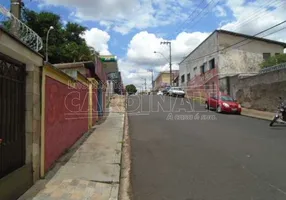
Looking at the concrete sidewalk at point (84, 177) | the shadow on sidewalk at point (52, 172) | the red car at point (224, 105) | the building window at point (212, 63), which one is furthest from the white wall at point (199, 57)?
the concrete sidewalk at point (84, 177)

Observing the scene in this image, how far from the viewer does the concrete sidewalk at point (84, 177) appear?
579 cm

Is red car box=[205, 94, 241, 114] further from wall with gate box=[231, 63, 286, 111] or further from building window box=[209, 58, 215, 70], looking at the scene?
building window box=[209, 58, 215, 70]

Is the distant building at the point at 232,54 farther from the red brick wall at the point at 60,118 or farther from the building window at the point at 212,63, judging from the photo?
the red brick wall at the point at 60,118

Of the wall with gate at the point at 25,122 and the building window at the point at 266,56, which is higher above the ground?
the building window at the point at 266,56

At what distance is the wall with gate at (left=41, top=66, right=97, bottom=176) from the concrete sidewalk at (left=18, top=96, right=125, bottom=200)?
0.34 meters

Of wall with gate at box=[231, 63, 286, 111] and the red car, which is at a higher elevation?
wall with gate at box=[231, 63, 286, 111]

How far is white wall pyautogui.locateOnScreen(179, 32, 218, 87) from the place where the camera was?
3894 centimetres

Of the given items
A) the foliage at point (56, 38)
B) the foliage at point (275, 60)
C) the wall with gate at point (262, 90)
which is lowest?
the wall with gate at point (262, 90)

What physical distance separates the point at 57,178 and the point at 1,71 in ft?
8.60

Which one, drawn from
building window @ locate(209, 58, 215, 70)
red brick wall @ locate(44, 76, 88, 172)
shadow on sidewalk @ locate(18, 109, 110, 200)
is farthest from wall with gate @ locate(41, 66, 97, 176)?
building window @ locate(209, 58, 215, 70)

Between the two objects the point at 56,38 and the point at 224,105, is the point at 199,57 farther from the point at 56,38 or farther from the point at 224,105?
the point at 224,105

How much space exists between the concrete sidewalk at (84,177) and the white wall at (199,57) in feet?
101

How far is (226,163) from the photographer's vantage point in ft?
27.2

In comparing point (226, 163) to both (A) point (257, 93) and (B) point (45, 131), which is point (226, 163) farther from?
(A) point (257, 93)
